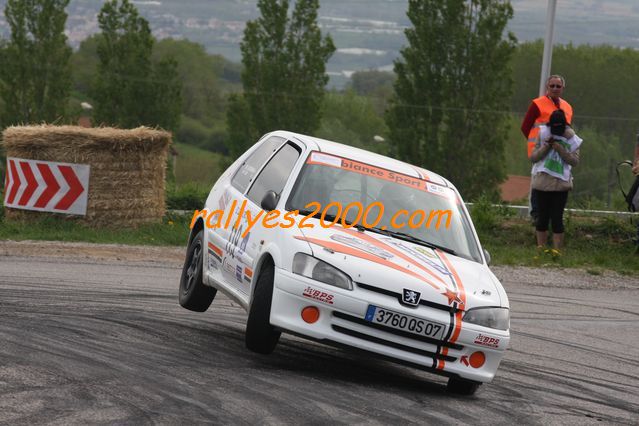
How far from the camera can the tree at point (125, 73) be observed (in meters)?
65.0

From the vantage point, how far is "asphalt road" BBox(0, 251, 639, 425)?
6332mm

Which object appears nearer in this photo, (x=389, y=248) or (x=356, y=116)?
(x=389, y=248)

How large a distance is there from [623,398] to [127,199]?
1037cm

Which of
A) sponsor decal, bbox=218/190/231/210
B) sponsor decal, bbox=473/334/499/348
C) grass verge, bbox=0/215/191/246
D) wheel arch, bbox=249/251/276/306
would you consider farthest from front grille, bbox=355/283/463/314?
grass verge, bbox=0/215/191/246

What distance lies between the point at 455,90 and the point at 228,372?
47.8m

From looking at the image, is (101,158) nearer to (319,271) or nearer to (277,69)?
(319,271)

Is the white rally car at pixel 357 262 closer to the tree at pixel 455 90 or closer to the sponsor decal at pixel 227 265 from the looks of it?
the sponsor decal at pixel 227 265

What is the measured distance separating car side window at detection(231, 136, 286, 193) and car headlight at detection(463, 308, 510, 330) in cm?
260

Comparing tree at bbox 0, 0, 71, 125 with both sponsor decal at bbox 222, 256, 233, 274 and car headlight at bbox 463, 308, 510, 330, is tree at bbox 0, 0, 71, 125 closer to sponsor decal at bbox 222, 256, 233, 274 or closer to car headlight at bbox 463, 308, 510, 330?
sponsor decal at bbox 222, 256, 233, 274

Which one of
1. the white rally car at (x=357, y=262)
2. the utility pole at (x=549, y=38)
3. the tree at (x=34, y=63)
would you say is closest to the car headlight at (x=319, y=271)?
the white rally car at (x=357, y=262)

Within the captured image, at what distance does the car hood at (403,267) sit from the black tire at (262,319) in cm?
36

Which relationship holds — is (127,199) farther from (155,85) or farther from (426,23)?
(155,85)

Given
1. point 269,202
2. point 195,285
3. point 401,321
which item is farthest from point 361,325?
point 195,285

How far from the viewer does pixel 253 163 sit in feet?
32.4
